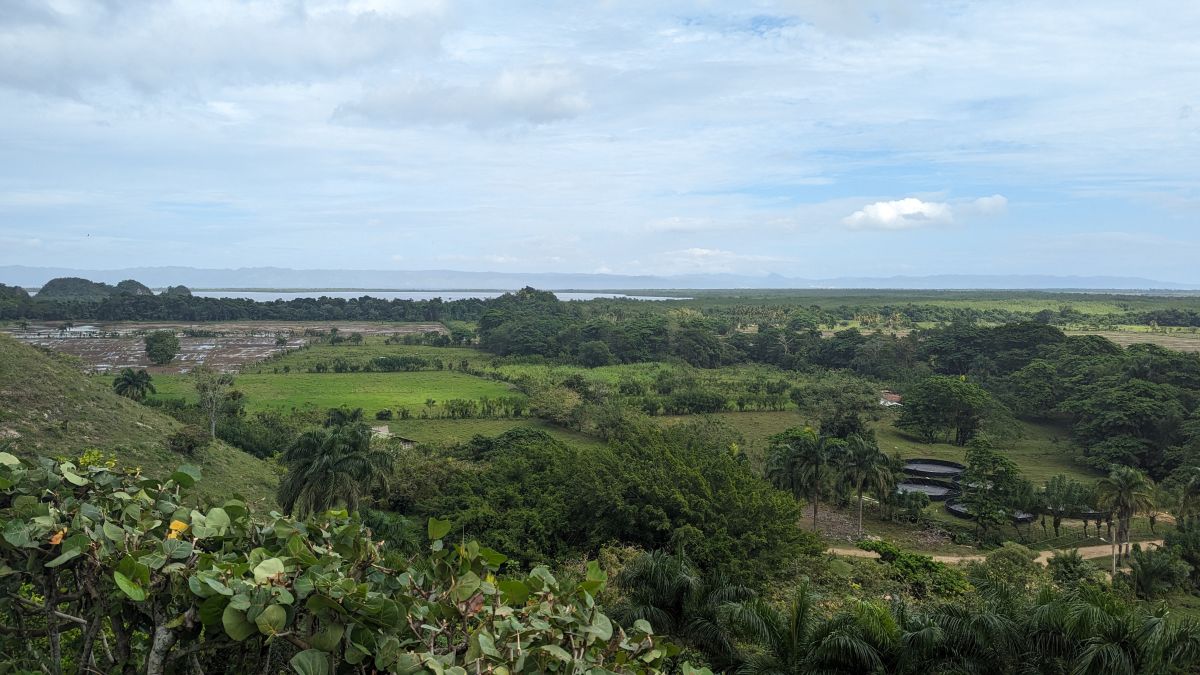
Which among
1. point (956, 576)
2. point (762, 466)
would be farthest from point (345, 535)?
point (762, 466)

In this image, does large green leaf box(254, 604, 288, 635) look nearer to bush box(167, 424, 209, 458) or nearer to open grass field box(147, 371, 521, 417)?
bush box(167, 424, 209, 458)

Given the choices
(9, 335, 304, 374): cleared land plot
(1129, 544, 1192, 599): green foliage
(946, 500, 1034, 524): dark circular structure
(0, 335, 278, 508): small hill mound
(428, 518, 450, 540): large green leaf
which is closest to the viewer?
(428, 518, 450, 540): large green leaf

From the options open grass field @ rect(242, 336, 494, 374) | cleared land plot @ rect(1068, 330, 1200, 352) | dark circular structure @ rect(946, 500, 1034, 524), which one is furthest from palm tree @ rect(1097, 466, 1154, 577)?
cleared land plot @ rect(1068, 330, 1200, 352)

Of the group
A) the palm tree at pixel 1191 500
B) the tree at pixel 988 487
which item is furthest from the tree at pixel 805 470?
the palm tree at pixel 1191 500

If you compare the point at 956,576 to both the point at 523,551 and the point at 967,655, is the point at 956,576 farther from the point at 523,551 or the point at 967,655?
the point at 523,551

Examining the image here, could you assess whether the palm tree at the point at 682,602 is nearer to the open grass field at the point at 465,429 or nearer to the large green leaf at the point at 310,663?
the large green leaf at the point at 310,663

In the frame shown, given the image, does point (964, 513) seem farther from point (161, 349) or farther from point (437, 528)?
point (161, 349)
